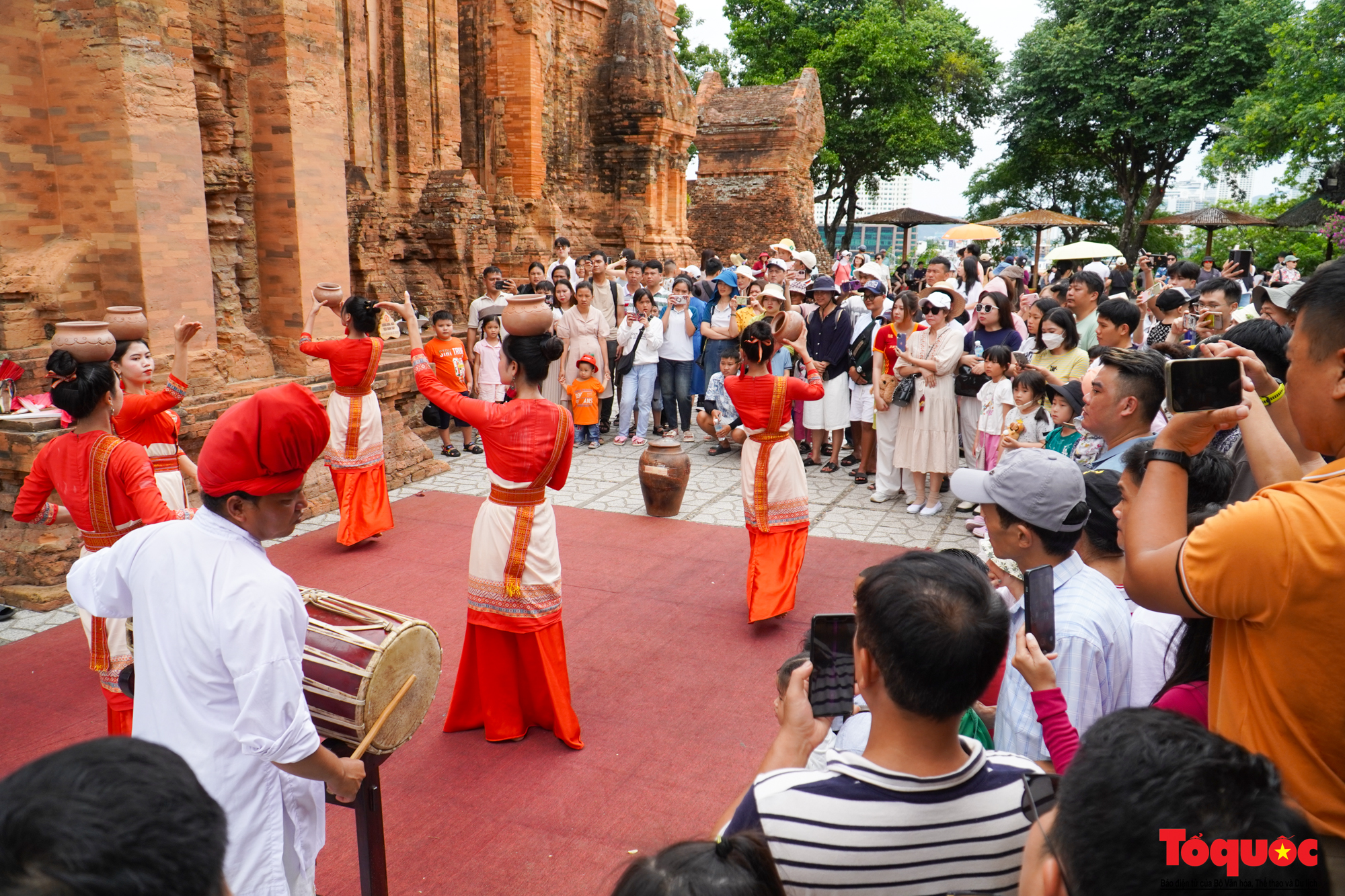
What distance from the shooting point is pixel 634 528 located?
7.64 meters

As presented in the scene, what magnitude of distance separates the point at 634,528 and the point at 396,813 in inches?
159

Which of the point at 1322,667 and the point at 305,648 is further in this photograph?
the point at 305,648

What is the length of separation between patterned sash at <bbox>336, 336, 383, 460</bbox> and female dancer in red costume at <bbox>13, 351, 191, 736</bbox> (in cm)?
303

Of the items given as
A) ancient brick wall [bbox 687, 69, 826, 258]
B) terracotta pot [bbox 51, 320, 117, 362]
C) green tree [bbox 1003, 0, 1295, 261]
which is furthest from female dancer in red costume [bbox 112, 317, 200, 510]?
green tree [bbox 1003, 0, 1295, 261]

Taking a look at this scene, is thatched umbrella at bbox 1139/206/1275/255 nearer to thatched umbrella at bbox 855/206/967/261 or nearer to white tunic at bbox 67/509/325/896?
thatched umbrella at bbox 855/206/967/261

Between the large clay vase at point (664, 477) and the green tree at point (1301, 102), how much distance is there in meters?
14.6

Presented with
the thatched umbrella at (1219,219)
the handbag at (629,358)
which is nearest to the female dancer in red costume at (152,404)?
the handbag at (629,358)

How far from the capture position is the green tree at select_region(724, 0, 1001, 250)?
97.5 feet

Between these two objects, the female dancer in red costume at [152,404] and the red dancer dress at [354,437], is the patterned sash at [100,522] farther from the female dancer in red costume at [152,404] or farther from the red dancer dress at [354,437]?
the red dancer dress at [354,437]

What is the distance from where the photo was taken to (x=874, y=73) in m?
29.6

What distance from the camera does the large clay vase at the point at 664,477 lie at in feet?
25.4

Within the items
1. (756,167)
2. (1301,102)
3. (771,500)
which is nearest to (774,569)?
(771,500)

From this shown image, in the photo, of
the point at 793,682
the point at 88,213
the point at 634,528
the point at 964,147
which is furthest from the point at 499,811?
the point at 964,147

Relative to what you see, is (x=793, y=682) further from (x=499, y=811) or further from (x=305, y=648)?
(x=499, y=811)
